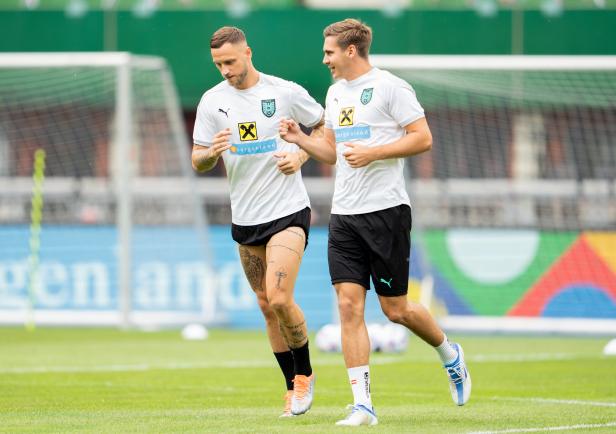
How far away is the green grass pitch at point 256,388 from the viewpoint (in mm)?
8125

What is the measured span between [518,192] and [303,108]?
38.2 ft

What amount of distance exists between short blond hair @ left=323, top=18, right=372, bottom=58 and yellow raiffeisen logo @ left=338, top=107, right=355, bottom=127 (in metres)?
0.32

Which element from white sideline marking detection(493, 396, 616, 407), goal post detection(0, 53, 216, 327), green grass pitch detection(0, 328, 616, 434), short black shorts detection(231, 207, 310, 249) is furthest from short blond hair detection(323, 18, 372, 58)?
goal post detection(0, 53, 216, 327)

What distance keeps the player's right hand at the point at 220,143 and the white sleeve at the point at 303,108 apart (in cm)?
59

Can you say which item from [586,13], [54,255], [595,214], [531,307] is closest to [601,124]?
[595,214]

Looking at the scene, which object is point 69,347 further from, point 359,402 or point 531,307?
point 359,402

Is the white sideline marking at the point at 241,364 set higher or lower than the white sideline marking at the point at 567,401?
lower

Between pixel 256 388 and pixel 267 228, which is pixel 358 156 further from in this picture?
pixel 256 388

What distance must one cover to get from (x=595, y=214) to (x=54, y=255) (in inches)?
291

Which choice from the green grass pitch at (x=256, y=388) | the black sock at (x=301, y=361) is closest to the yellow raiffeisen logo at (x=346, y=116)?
the black sock at (x=301, y=361)

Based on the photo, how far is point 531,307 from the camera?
18.7m

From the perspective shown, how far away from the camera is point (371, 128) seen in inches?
326

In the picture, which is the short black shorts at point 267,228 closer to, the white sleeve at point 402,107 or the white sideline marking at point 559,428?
the white sleeve at point 402,107

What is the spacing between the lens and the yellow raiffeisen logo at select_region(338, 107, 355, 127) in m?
8.31
